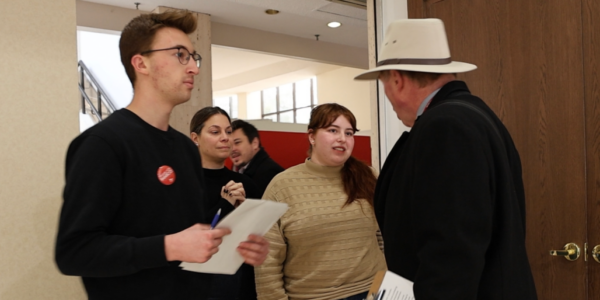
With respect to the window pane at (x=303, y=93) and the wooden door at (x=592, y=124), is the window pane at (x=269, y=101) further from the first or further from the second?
the wooden door at (x=592, y=124)

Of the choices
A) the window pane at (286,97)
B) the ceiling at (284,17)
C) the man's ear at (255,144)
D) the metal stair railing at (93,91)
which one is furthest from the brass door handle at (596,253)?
the window pane at (286,97)

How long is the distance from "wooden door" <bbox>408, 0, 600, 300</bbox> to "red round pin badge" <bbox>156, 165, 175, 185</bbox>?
1.70 metres

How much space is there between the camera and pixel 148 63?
143 cm

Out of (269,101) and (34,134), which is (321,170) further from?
(269,101)

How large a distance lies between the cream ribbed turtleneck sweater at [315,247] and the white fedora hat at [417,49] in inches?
38.6

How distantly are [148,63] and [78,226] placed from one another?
508 mm

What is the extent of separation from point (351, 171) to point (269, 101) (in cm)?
1134

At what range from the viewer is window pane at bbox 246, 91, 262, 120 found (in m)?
13.9

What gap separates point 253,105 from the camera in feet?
46.0

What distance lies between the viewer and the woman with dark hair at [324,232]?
2201mm

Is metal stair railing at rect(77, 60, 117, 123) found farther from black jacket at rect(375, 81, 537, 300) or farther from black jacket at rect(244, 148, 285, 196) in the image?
black jacket at rect(375, 81, 537, 300)

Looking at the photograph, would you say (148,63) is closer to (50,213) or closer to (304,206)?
(304,206)

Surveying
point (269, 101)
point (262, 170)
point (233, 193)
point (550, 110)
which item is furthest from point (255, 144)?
point (269, 101)

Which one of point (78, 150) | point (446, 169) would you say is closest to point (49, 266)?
point (78, 150)
